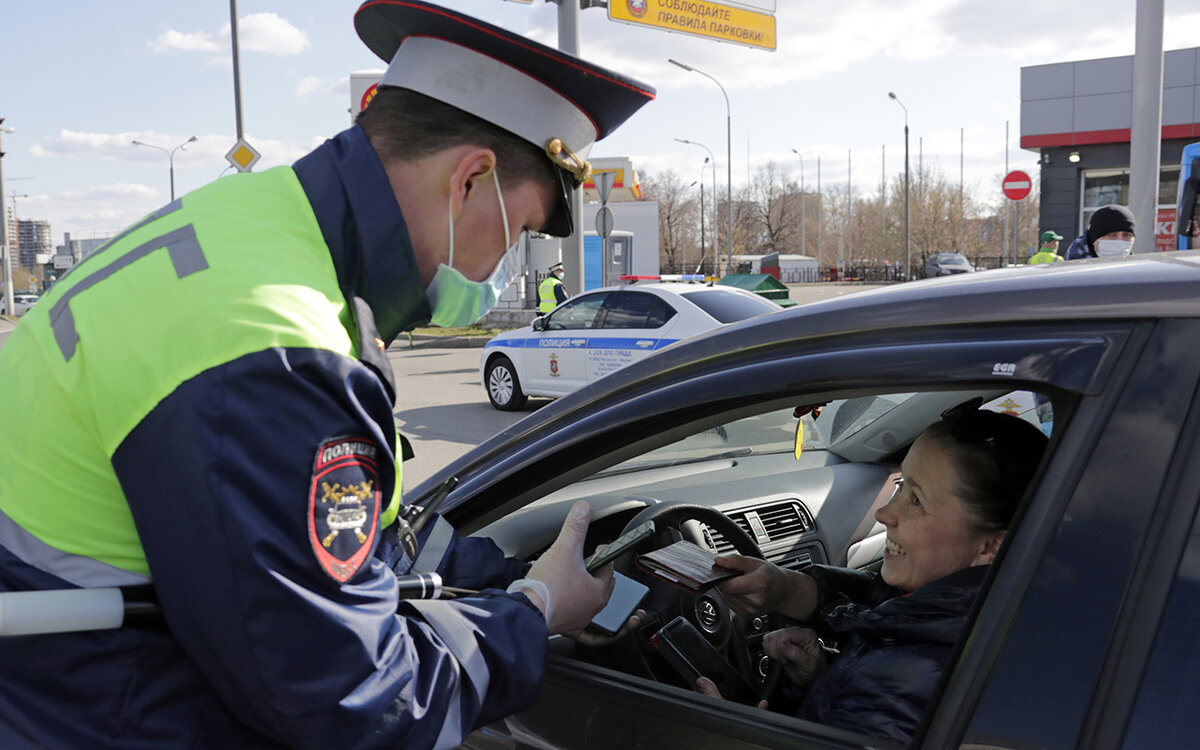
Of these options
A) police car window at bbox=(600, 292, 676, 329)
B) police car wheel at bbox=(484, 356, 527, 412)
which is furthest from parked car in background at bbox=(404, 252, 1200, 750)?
police car wheel at bbox=(484, 356, 527, 412)

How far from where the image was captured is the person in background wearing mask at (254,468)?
98cm

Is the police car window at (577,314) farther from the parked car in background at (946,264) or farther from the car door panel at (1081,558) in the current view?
the parked car in background at (946,264)

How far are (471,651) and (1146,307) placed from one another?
0.87 m

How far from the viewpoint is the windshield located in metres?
2.62

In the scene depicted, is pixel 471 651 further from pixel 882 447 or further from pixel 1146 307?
pixel 882 447

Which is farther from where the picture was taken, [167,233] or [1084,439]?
[167,233]

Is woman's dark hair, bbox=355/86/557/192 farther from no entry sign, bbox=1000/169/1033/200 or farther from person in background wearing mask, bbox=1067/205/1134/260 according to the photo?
no entry sign, bbox=1000/169/1033/200

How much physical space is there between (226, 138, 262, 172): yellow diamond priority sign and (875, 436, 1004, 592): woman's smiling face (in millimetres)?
14684

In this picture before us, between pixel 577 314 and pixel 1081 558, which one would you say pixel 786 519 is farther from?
pixel 577 314

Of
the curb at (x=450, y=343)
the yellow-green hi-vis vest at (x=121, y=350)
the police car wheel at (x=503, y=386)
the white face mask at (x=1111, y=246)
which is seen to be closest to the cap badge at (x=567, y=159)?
the yellow-green hi-vis vest at (x=121, y=350)

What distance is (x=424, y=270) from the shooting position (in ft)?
4.47

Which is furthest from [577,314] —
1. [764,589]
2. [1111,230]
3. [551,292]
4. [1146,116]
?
[764,589]

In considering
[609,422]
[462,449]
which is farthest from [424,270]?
[462,449]

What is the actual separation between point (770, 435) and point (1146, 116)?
25.9 ft
